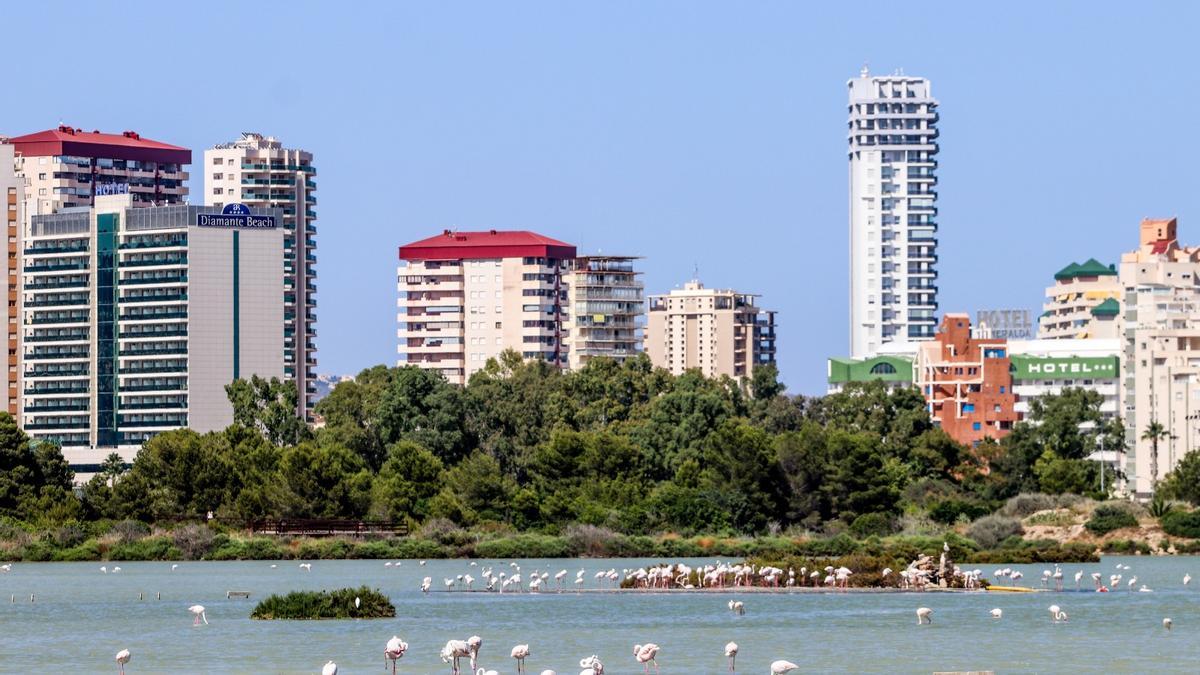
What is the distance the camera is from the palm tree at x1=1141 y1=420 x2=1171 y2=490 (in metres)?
158

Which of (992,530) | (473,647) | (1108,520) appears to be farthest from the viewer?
(1108,520)

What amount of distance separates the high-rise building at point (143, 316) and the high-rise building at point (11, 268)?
2895mm

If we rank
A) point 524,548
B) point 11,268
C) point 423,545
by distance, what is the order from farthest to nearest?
point 11,268 < point 423,545 < point 524,548

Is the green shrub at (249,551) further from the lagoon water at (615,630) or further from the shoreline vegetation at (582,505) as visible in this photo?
the lagoon water at (615,630)

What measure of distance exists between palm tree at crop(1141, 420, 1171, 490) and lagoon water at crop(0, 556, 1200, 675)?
83174 millimetres

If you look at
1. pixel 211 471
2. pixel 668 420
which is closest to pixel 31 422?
pixel 668 420

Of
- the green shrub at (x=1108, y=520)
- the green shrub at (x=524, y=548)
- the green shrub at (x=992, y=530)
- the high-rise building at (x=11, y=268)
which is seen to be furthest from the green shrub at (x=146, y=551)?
the high-rise building at (x=11, y=268)

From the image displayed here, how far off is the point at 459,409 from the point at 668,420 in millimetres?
13363

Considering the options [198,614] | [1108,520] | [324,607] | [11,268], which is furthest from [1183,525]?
[11,268]

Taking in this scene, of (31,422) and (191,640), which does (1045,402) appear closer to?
(31,422)

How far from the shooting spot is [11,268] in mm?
181625

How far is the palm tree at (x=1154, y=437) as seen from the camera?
157625 mm

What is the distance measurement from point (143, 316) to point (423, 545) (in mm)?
84896

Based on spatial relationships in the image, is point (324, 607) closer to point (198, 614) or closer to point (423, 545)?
point (198, 614)
